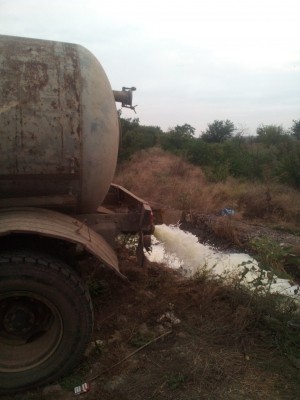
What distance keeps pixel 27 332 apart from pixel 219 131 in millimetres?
29201

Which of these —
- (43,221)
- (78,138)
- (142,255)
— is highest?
(78,138)

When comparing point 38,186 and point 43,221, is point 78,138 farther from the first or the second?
point 43,221

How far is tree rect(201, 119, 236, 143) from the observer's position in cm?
3056

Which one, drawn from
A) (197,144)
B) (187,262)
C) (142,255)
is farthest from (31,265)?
(197,144)

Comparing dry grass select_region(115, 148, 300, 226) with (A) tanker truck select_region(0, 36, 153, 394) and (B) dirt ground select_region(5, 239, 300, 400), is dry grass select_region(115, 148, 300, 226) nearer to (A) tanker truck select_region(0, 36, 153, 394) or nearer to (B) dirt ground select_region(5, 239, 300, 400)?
(B) dirt ground select_region(5, 239, 300, 400)

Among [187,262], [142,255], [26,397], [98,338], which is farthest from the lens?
[187,262]

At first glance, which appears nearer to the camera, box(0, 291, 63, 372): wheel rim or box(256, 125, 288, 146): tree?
box(0, 291, 63, 372): wheel rim

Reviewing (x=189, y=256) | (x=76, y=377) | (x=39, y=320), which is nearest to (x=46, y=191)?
(x=39, y=320)

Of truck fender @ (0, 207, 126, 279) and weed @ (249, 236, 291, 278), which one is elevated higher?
truck fender @ (0, 207, 126, 279)

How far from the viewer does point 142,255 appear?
12.6 ft

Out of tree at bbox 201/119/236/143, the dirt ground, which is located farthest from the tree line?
the dirt ground

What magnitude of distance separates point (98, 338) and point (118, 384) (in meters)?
0.63

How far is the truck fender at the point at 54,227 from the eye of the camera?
8.93 ft

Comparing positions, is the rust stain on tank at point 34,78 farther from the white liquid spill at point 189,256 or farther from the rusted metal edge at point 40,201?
the white liquid spill at point 189,256
